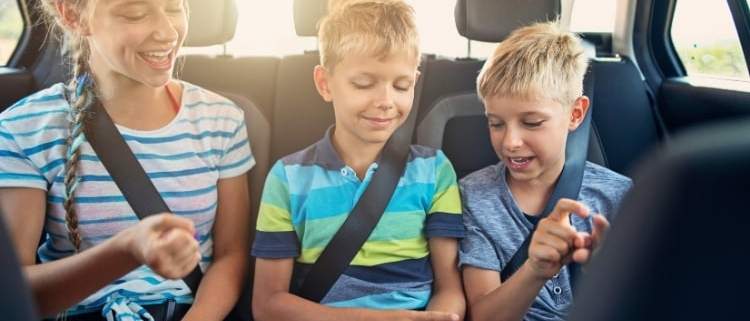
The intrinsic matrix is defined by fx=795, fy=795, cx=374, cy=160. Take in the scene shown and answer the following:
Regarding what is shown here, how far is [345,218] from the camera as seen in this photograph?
69.0 inches

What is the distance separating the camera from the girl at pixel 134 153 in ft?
5.22

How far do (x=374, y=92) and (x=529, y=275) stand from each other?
0.52 m

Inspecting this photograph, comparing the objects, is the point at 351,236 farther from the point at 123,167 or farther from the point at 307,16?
the point at 307,16

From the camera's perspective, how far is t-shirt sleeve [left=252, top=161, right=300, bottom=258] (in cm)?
169

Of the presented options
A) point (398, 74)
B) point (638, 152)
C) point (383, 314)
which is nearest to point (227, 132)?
point (398, 74)

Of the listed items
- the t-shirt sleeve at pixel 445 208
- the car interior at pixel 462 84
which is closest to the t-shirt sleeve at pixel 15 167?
the car interior at pixel 462 84

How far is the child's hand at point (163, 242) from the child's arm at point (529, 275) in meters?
0.54

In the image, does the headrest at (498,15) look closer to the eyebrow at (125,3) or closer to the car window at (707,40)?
the car window at (707,40)

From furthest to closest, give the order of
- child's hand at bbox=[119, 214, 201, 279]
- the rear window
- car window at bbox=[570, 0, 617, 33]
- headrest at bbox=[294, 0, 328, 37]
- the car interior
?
1. car window at bbox=[570, 0, 617, 33]
2. the rear window
3. headrest at bbox=[294, 0, 328, 37]
4. the car interior
5. child's hand at bbox=[119, 214, 201, 279]

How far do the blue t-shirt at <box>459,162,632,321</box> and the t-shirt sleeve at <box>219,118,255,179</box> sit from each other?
1.66 feet

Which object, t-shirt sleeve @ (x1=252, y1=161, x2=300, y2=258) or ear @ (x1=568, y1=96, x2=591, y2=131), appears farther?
ear @ (x1=568, y1=96, x2=591, y2=131)

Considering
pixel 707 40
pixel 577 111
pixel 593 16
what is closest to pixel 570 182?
pixel 577 111

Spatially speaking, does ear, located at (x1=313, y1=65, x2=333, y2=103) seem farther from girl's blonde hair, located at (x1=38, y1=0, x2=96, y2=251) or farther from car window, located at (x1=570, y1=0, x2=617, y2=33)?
car window, located at (x1=570, y1=0, x2=617, y2=33)

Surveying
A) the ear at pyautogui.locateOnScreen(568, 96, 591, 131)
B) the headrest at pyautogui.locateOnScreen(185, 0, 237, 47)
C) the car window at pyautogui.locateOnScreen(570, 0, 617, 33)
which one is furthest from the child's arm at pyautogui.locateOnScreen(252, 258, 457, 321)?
the car window at pyautogui.locateOnScreen(570, 0, 617, 33)
